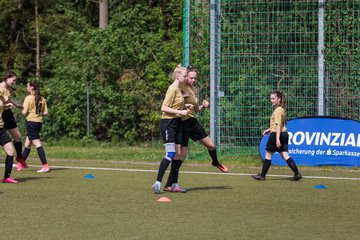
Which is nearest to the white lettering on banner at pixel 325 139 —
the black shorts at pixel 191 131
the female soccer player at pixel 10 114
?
the black shorts at pixel 191 131

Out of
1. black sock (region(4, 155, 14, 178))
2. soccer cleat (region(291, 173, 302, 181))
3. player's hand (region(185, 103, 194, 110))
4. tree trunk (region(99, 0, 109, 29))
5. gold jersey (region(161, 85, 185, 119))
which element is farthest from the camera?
tree trunk (region(99, 0, 109, 29))

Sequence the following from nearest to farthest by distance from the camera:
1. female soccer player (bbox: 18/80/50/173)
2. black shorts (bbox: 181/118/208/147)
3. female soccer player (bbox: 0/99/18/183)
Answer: black shorts (bbox: 181/118/208/147) < female soccer player (bbox: 0/99/18/183) < female soccer player (bbox: 18/80/50/173)

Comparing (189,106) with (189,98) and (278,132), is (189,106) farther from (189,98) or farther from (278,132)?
(278,132)

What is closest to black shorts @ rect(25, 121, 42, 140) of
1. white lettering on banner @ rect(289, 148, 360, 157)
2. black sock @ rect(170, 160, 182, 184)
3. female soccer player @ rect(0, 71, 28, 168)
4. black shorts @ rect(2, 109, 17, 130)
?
female soccer player @ rect(0, 71, 28, 168)

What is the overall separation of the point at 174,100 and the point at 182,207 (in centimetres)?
198

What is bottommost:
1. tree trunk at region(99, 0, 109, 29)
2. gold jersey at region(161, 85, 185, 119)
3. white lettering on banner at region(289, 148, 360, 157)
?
white lettering on banner at region(289, 148, 360, 157)

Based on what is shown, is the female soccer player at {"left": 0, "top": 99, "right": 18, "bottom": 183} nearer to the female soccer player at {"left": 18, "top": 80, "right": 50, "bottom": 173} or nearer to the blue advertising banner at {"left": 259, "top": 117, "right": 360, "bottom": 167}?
the female soccer player at {"left": 18, "top": 80, "right": 50, "bottom": 173}

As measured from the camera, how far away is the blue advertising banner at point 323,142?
1797 centimetres

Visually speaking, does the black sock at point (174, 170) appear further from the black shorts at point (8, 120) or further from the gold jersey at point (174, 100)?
the black shorts at point (8, 120)

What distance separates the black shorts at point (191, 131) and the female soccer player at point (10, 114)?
305 cm

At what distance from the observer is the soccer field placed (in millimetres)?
9250

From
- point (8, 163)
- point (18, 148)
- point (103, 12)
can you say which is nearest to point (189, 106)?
point (8, 163)

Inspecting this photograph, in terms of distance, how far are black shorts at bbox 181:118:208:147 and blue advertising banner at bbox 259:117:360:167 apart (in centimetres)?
416

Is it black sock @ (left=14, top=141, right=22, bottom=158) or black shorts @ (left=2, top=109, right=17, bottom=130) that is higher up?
black shorts @ (left=2, top=109, right=17, bottom=130)
